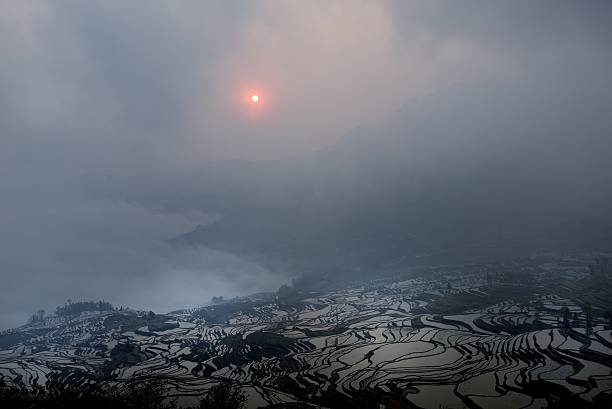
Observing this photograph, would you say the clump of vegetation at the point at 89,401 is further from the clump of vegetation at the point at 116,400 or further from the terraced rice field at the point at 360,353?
the terraced rice field at the point at 360,353

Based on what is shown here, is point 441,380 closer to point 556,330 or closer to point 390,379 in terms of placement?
point 390,379

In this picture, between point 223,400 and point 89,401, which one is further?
point 223,400

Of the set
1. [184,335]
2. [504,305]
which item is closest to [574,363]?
[504,305]

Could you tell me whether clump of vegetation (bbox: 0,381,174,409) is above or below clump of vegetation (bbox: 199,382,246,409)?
above

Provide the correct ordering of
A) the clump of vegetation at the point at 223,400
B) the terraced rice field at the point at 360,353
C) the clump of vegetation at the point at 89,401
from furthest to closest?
the terraced rice field at the point at 360,353 < the clump of vegetation at the point at 223,400 < the clump of vegetation at the point at 89,401

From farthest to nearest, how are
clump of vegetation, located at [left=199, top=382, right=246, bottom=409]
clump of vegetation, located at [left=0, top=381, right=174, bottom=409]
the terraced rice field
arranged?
the terraced rice field < clump of vegetation, located at [left=199, top=382, right=246, bottom=409] < clump of vegetation, located at [left=0, top=381, right=174, bottom=409]

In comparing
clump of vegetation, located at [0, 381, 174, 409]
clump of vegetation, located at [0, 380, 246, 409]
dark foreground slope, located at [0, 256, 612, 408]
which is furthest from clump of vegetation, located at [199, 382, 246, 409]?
clump of vegetation, located at [0, 381, 174, 409]

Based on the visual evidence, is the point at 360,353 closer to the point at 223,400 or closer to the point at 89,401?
the point at 223,400

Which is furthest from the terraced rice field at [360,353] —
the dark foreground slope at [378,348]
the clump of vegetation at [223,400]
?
the clump of vegetation at [223,400]

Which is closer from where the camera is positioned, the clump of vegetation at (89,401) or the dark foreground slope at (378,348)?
the clump of vegetation at (89,401)

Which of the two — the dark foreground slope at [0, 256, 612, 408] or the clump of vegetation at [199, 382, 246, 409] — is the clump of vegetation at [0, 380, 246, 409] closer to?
the clump of vegetation at [199, 382, 246, 409]

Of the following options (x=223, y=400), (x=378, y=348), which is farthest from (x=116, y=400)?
(x=378, y=348)

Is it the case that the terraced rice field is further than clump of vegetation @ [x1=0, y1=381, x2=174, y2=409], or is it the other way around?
the terraced rice field
